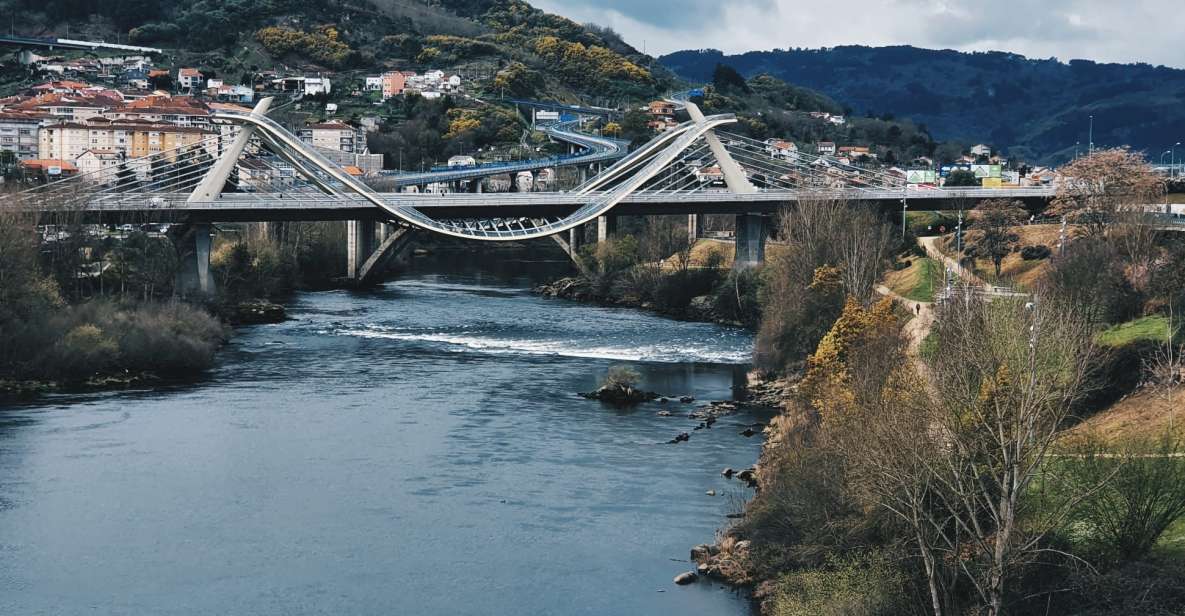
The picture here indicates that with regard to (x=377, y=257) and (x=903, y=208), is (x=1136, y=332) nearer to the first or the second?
(x=903, y=208)

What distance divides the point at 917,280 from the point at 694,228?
26.8 meters

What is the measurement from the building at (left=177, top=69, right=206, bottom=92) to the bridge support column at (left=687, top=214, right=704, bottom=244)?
62.4m

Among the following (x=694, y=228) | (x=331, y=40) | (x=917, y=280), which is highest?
(x=331, y=40)

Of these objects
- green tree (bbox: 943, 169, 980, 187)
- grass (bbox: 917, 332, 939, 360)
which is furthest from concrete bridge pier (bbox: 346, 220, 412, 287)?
grass (bbox: 917, 332, 939, 360)

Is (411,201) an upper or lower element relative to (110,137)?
lower

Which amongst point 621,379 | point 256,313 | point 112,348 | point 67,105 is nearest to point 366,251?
point 256,313

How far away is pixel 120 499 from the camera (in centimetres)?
2992

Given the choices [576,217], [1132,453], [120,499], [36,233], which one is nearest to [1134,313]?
[1132,453]

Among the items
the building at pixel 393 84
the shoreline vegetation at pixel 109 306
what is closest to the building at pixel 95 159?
the shoreline vegetation at pixel 109 306

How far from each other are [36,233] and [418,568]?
1056 inches

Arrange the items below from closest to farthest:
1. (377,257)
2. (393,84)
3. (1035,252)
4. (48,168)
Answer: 1. (1035,252)
2. (377,257)
3. (48,168)
4. (393,84)

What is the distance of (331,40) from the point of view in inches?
5719

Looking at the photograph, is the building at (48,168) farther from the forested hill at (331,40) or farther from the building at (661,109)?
the building at (661,109)

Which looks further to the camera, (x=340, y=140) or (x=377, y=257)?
(x=340, y=140)
